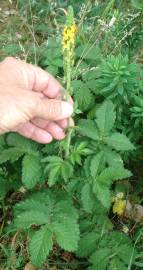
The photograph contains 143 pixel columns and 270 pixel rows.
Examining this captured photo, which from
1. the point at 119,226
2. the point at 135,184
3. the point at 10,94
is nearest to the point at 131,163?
the point at 135,184

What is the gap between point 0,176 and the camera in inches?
103

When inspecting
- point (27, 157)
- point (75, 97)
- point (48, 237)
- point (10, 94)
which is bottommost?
point (48, 237)

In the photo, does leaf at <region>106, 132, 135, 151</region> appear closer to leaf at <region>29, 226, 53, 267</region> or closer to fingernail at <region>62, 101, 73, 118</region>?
fingernail at <region>62, 101, 73, 118</region>

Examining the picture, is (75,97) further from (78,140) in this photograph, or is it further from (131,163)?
(131,163)

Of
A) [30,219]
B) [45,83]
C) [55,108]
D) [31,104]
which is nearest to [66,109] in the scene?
[55,108]

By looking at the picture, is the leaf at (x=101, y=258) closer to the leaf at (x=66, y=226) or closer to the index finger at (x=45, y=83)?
the leaf at (x=66, y=226)

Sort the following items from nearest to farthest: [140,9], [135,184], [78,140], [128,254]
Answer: [128,254] → [78,140] → [135,184] → [140,9]

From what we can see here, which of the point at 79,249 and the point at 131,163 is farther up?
the point at 131,163

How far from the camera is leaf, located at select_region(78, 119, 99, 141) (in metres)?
2.39

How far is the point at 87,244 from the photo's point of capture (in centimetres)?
235

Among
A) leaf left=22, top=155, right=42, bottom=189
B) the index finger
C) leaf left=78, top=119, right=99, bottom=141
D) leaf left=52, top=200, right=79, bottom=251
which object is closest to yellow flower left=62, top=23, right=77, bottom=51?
the index finger

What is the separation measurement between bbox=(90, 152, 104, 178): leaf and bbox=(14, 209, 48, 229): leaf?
1.06 ft

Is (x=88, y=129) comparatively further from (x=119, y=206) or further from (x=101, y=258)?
(x=101, y=258)

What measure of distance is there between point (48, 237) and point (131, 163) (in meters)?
0.88
